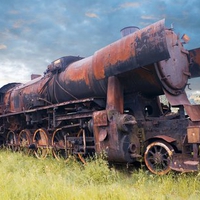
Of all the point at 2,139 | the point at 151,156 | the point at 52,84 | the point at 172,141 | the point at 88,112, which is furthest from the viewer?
the point at 2,139

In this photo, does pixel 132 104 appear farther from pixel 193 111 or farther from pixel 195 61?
pixel 195 61

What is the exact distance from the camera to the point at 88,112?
6.36 m

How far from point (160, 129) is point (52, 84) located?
398 centimetres

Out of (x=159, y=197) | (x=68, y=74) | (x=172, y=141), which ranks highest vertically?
(x=68, y=74)

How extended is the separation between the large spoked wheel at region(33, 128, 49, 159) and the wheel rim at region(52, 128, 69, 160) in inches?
12.1

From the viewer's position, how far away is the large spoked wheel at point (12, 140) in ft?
33.0

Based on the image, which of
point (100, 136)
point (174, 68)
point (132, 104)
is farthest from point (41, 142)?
point (174, 68)

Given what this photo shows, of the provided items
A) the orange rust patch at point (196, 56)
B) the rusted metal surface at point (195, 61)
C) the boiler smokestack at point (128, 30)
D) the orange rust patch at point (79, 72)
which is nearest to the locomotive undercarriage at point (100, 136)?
the orange rust patch at point (79, 72)

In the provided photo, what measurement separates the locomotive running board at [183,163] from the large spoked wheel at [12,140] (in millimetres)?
7035

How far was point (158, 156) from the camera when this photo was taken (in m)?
4.88

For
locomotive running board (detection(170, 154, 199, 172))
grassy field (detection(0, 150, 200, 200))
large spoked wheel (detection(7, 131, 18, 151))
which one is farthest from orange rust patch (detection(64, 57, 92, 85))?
large spoked wheel (detection(7, 131, 18, 151))

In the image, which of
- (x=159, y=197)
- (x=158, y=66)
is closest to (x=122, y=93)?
(x=158, y=66)

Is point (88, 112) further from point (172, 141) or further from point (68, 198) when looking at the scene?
point (68, 198)

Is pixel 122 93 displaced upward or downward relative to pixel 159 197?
upward
